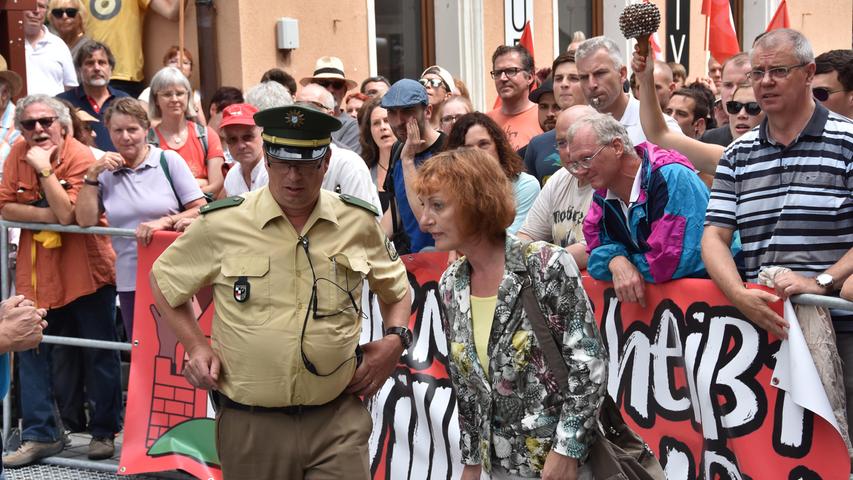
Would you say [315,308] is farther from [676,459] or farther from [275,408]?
[676,459]

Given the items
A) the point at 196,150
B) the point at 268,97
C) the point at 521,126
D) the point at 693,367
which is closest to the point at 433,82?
the point at 521,126

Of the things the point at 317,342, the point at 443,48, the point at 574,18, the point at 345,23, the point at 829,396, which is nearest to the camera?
the point at 317,342

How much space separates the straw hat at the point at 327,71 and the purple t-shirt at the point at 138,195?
463 cm

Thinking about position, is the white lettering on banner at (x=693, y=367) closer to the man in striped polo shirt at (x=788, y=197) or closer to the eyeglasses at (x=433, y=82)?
the man in striped polo shirt at (x=788, y=197)

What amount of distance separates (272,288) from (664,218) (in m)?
1.80

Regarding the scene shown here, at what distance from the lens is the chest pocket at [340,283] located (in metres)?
4.37

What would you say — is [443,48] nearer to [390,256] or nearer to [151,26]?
[151,26]

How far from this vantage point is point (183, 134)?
8.19 meters

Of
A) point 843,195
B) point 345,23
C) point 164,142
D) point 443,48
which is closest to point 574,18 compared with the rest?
point 443,48

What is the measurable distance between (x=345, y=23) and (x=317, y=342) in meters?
9.28

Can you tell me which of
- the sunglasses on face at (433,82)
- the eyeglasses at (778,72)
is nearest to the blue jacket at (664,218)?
the eyeglasses at (778,72)

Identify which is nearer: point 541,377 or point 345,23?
point 541,377

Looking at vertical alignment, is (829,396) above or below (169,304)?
below

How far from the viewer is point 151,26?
39.6 feet
